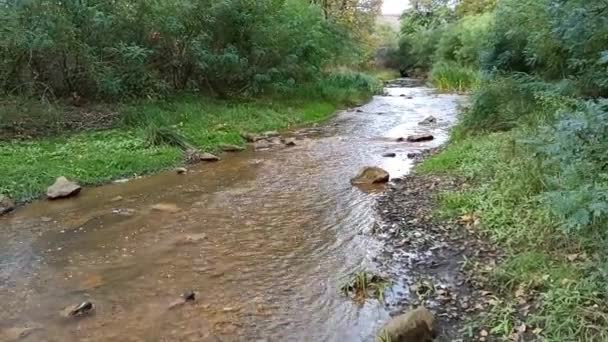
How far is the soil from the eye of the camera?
13.8ft

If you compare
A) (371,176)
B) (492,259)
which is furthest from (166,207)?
(492,259)

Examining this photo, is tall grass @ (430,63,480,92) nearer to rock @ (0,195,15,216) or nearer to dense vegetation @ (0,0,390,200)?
dense vegetation @ (0,0,390,200)

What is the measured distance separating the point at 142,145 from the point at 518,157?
681 cm

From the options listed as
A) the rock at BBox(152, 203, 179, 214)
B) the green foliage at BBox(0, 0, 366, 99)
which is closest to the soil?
the rock at BBox(152, 203, 179, 214)

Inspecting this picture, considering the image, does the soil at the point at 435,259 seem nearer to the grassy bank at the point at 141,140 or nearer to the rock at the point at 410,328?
the rock at the point at 410,328

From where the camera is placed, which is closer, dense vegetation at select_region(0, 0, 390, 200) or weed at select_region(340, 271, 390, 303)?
weed at select_region(340, 271, 390, 303)

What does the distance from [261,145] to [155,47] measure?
13.5 feet

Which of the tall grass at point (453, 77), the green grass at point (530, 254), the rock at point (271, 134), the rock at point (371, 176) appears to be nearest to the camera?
the green grass at point (530, 254)

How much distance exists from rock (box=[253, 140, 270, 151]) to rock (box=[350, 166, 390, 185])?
11.2 feet

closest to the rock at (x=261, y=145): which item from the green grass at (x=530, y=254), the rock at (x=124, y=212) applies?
the rock at (x=124, y=212)

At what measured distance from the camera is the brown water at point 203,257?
4234mm

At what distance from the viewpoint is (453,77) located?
77.8ft

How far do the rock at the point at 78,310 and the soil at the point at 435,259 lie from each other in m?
2.51

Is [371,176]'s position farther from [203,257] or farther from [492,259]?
[492,259]
